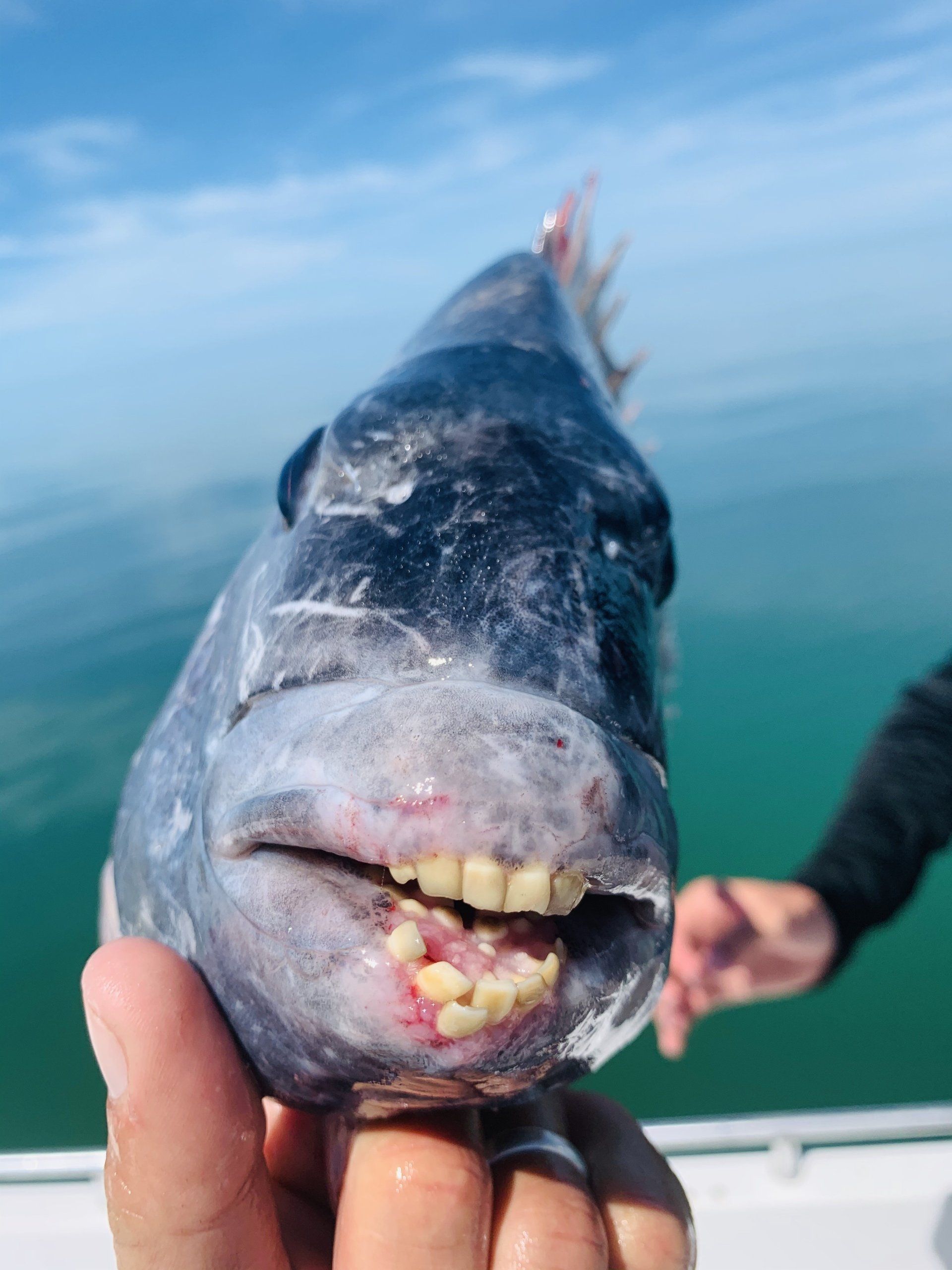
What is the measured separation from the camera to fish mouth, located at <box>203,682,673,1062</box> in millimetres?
1136

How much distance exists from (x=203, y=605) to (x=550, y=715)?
33.4ft

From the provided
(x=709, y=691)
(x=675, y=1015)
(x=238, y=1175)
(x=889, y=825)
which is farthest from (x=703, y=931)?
(x=709, y=691)

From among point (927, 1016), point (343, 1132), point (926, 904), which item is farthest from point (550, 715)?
point (926, 904)

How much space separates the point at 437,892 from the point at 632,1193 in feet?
3.85

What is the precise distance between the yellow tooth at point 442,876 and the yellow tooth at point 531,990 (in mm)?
144

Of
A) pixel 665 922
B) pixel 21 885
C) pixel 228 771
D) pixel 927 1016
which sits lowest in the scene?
pixel 927 1016

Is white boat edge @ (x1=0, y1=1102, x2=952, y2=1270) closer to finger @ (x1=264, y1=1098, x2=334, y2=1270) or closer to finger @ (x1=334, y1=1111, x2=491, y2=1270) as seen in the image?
finger @ (x1=264, y1=1098, x2=334, y2=1270)

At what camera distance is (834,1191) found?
327 cm

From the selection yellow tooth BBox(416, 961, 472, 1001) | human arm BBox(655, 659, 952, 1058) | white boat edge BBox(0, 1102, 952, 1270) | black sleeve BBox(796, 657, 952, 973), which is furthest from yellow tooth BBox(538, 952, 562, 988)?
black sleeve BBox(796, 657, 952, 973)

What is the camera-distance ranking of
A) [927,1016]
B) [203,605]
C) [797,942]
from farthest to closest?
[203,605] → [927,1016] → [797,942]

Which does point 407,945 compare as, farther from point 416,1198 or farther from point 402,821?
point 416,1198

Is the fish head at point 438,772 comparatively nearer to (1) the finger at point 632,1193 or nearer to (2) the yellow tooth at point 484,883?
(2) the yellow tooth at point 484,883

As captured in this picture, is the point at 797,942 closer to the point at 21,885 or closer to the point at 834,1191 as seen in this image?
the point at 834,1191

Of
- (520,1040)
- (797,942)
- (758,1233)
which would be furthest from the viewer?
(797,942)
